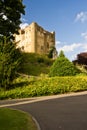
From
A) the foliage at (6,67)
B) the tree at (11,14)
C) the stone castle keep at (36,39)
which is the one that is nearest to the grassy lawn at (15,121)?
the foliage at (6,67)

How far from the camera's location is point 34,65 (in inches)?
1937

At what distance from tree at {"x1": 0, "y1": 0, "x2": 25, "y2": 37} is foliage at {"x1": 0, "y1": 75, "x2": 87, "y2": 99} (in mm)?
13621

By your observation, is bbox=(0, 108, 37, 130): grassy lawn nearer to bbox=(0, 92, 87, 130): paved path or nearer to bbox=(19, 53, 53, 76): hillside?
bbox=(0, 92, 87, 130): paved path

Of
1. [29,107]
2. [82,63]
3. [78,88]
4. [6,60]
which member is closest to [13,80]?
[6,60]

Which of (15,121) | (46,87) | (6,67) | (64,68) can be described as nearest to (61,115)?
(15,121)

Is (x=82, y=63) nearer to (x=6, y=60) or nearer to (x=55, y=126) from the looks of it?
(x=6, y=60)

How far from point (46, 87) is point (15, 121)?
13337 mm

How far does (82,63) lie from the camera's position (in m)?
55.8

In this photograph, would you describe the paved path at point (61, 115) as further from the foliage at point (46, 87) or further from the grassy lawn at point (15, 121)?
the foliage at point (46, 87)

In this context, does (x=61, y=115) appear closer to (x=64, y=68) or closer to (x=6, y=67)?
(x=6, y=67)

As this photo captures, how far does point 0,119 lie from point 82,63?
133ft

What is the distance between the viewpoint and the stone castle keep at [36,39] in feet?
249

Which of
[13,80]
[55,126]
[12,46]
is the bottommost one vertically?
[55,126]

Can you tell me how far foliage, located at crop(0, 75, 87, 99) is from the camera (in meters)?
28.3
